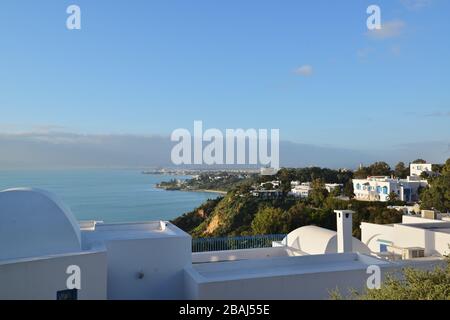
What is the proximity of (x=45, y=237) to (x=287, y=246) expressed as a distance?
9185 mm

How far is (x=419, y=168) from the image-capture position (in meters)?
65.2

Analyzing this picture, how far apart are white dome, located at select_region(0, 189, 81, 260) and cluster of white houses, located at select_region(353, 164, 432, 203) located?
47123 mm

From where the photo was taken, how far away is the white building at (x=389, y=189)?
50438mm

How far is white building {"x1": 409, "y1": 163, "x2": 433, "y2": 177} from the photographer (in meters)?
Answer: 62.2

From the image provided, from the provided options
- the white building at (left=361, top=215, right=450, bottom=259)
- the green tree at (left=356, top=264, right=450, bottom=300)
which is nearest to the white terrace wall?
the green tree at (left=356, top=264, right=450, bottom=300)

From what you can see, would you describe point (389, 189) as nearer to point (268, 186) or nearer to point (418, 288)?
point (268, 186)

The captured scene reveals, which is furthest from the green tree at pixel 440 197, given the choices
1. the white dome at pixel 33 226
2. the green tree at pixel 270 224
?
the white dome at pixel 33 226

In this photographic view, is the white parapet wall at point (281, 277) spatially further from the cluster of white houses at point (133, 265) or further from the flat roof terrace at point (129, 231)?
the flat roof terrace at point (129, 231)

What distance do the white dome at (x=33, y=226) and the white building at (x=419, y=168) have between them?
62.0 meters

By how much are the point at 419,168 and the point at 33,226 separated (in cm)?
6675

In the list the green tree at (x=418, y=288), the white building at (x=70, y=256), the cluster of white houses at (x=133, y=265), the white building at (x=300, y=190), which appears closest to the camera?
the green tree at (x=418, y=288)

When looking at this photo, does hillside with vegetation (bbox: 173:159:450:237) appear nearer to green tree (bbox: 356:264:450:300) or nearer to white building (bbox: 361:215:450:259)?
white building (bbox: 361:215:450:259)

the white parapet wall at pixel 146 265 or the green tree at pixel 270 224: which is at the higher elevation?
the white parapet wall at pixel 146 265

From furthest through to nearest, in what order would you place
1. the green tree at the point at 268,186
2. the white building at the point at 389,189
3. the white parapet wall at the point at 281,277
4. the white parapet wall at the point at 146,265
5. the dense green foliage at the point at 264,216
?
the green tree at the point at 268,186 < the white building at the point at 389,189 < the dense green foliage at the point at 264,216 < the white parapet wall at the point at 146,265 < the white parapet wall at the point at 281,277
